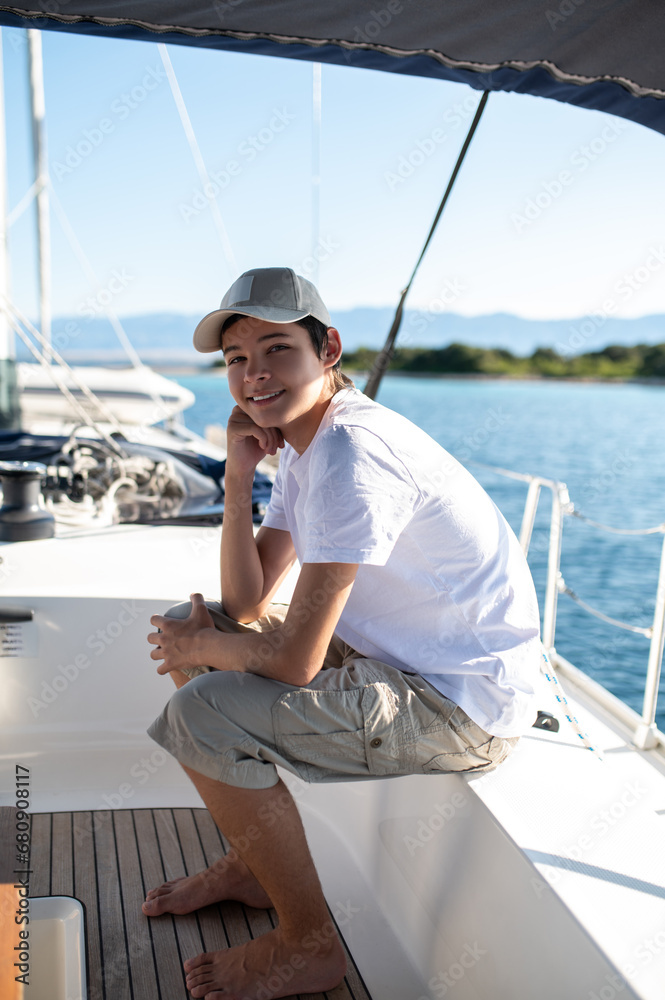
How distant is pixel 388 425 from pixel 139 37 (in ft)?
2.81

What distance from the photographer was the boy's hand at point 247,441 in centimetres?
148

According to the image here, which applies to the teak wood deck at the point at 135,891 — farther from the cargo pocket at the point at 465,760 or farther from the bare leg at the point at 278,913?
the cargo pocket at the point at 465,760

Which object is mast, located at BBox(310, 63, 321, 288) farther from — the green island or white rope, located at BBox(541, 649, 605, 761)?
the green island

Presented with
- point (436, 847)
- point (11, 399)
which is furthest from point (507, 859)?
point (11, 399)

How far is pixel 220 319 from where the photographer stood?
4.47 feet

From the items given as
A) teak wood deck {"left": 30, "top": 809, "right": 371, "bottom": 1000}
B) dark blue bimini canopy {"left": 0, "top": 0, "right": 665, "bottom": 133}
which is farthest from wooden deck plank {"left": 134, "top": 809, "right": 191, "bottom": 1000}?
dark blue bimini canopy {"left": 0, "top": 0, "right": 665, "bottom": 133}

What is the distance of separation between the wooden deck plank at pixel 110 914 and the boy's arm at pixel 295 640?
53 cm

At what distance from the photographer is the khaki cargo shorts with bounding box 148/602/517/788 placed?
3.75ft

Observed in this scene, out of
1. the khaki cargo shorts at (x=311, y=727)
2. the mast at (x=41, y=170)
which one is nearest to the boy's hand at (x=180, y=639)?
the khaki cargo shorts at (x=311, y=727)

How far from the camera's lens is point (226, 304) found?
1.34 metres

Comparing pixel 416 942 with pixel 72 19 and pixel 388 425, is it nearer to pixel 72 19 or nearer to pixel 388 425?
pixel 388 425

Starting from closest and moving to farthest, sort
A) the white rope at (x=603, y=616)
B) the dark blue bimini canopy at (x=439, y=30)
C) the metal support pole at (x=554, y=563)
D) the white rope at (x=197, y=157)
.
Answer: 1. the dark blue bimini canopy at (x=439, y=30)
2. the white rope at (x=603, y=616)
3. the metal support pole at (x=554, y=563)
4. the white rope at (x=197, y=157)

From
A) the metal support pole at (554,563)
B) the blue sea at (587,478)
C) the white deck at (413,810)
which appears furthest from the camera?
the blue sea at (587,478)

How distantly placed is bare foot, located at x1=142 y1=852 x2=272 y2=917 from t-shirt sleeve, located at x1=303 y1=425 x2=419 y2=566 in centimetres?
72
